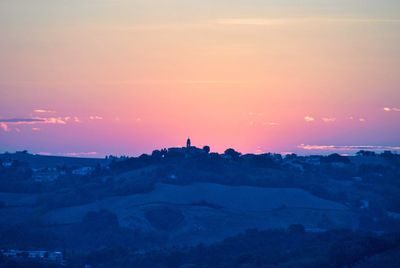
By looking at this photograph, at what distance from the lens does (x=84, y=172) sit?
511 ft

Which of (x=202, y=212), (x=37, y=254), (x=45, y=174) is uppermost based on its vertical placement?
(x=45, y=174)

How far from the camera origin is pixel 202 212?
11912 cm

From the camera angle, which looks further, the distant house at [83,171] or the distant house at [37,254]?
the distant house at [83,171]

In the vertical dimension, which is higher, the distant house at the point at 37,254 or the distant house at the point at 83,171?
the distant house at the point at 83,171

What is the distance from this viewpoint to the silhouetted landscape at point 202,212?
90.8 metres

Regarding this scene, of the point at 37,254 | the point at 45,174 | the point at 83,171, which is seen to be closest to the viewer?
the point at 37,254

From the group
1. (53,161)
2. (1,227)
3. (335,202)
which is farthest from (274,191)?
(53,161)

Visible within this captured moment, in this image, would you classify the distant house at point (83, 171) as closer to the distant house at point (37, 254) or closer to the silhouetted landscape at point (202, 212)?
the silhouetted landscape at point (202, 212)

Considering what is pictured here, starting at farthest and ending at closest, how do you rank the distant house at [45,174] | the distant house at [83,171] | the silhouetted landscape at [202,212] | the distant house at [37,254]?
1. the distant house at [83,171]
2. the distant house at [45,174]
3. the distant house at [37,254]
4. the silhouetted landscape at [202,212]

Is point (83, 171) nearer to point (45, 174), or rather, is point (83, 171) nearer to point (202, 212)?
point (45, 174)

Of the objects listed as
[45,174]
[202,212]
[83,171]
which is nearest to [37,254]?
[202,212]

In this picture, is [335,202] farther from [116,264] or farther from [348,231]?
[116,264]

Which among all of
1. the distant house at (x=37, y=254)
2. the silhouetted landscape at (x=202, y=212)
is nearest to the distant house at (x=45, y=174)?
the silhouetted landscape at (x=202, y=212)

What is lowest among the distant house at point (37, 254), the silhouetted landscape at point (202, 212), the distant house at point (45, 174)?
the distant house at point (37, 254)
